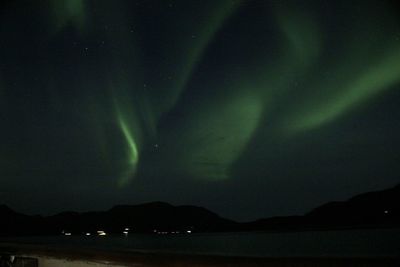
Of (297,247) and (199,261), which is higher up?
(297,247)

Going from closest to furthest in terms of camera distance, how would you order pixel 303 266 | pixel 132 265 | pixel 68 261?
pixel 303 266 < pixel 132 265 < pixel 68 261

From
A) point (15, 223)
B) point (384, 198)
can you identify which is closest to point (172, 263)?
point (15, 223)

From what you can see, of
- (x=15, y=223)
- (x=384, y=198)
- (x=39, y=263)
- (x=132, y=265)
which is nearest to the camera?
(x=132, y=265)

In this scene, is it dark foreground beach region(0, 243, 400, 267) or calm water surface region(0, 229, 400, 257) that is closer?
dark foreground beach region(0, 243, 400, 267)

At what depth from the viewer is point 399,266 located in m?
4.36

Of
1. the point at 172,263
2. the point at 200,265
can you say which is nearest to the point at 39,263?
the point at 172,263

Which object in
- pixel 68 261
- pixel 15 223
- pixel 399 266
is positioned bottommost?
pixel 399 266

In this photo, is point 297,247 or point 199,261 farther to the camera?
point 297,247

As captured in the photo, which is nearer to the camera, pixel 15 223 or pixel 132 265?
pixel 132 265

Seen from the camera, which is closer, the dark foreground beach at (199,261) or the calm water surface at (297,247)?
the dark foreground beach at (199,261)

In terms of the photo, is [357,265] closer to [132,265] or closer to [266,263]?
[266,263]

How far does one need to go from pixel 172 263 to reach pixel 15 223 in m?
160

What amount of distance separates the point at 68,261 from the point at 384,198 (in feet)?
681

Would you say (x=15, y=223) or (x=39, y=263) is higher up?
(x=15, y=223)
